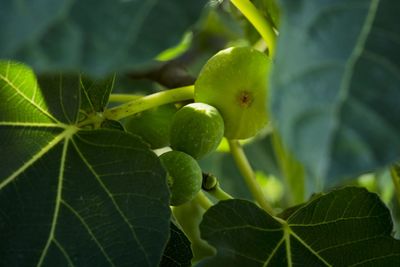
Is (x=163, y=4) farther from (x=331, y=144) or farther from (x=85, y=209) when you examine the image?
(x=85, y=209)

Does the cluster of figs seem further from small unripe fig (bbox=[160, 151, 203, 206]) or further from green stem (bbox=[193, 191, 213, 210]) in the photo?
green stem (bbox=[193, 191, 213, 210])

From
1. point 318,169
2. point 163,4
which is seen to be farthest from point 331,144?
point 163,4

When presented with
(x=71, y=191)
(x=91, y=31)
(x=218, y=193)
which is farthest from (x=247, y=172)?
(x=91, y=31)

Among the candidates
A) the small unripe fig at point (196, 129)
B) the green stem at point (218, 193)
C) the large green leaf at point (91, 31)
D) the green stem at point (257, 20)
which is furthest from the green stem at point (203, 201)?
the large green leaf at point (91, 31)

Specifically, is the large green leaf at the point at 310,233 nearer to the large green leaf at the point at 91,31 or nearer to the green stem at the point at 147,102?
the green stem at the point at 147,102

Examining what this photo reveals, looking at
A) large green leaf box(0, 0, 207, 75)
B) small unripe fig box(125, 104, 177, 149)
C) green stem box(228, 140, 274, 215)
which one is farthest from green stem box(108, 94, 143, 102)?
large green leaf box(0, 0, 207, 75)

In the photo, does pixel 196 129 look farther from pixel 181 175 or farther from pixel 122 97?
pixel 122 97
